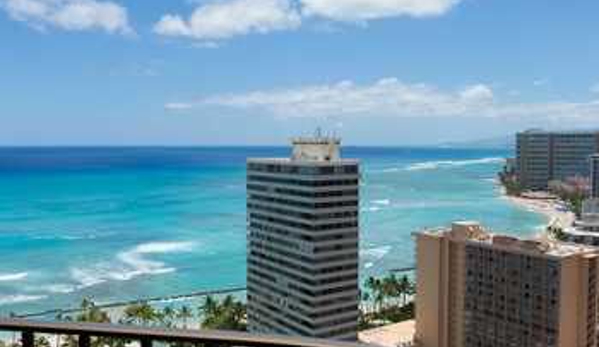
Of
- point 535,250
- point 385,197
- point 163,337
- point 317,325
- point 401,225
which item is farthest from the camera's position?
point 385,197

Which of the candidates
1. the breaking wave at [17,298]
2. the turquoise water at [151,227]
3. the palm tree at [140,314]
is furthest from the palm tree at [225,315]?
the breaking wave at [17,298]

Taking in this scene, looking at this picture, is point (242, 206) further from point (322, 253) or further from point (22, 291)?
point (322, 253)

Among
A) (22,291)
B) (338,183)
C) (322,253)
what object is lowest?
(22,291)

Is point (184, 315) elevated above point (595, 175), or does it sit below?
below

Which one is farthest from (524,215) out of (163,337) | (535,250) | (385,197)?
(163,337)

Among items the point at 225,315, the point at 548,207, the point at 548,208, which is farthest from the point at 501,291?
the point at 548,207

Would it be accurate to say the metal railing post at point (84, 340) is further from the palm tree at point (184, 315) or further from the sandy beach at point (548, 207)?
the sandy beach at point (548, 207)

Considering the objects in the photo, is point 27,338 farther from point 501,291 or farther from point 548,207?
point 548,207
